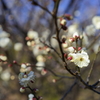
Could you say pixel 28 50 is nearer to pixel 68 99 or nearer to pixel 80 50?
pixel 68 99

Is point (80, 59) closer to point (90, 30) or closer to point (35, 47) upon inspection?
point (90, 30)

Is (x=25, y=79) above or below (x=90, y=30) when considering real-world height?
below

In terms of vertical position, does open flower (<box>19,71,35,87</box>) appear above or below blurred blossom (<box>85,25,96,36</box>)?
below

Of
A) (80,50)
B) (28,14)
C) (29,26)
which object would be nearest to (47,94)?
(29,26)

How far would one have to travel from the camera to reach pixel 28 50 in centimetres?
390

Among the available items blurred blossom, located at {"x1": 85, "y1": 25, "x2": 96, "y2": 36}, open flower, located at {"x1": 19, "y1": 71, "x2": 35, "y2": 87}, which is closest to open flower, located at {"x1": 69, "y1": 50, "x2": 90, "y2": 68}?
open flower, located at {"x1": 19, "y1": 71, "x2": 35, "y2": 87}

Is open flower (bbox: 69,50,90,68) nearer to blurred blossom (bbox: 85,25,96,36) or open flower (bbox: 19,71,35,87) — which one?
open flower (bbox: 19,71,35,87)

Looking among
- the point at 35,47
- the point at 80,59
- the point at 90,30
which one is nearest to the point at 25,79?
the point at 80,59

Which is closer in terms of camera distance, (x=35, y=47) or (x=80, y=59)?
(x=80, y=59)

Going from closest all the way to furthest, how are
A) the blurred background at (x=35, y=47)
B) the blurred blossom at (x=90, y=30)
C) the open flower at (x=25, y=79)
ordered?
the open flower at (x=25, y=79)
the blurred blossom at (x=90, y=30)
the blurred background at (x=35, y=47)

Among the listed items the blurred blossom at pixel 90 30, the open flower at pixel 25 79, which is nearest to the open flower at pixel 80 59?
the open flower at pixel 25 79

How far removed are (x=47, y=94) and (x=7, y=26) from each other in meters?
2.26

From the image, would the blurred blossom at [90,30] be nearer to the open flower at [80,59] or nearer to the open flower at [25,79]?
the open flower at [80,59]

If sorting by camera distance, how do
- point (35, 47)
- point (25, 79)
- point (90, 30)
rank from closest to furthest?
1. point (25, 79)
2. point (90, 30)
3. point (35, 47)
